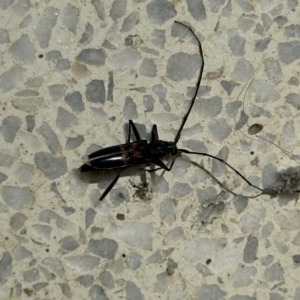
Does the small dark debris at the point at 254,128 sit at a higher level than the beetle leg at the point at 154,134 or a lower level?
lower

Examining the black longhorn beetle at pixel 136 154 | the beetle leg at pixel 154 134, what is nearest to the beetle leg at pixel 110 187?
the black longhorn beetle at pixel 136 154

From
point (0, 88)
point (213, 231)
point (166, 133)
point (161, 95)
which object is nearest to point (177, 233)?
point (213, 231)

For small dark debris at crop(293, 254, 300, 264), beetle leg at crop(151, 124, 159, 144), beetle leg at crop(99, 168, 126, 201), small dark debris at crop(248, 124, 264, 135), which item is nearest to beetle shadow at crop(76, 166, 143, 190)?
beetle leg at crop(99, 168, 126, 201)

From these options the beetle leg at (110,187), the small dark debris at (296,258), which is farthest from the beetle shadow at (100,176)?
the small dark debris at (296,258)

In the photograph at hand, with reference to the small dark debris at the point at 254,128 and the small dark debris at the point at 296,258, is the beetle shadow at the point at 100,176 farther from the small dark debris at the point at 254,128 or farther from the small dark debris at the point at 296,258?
the small dark debris at the point at 296,258

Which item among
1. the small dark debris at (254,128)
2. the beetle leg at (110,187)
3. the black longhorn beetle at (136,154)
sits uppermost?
the black longhorn beetle at (136,154)

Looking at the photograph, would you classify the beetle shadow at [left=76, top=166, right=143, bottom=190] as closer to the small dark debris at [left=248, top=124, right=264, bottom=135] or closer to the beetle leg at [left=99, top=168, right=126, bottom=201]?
the beetle leg at [left=99, top=168, right=126, bottom=201]

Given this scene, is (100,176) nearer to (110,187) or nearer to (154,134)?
(110,187)

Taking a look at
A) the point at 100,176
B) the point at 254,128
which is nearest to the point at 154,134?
the point at 100,176

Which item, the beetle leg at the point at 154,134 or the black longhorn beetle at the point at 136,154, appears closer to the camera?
the black longhorn beetle at the point at 136,154
